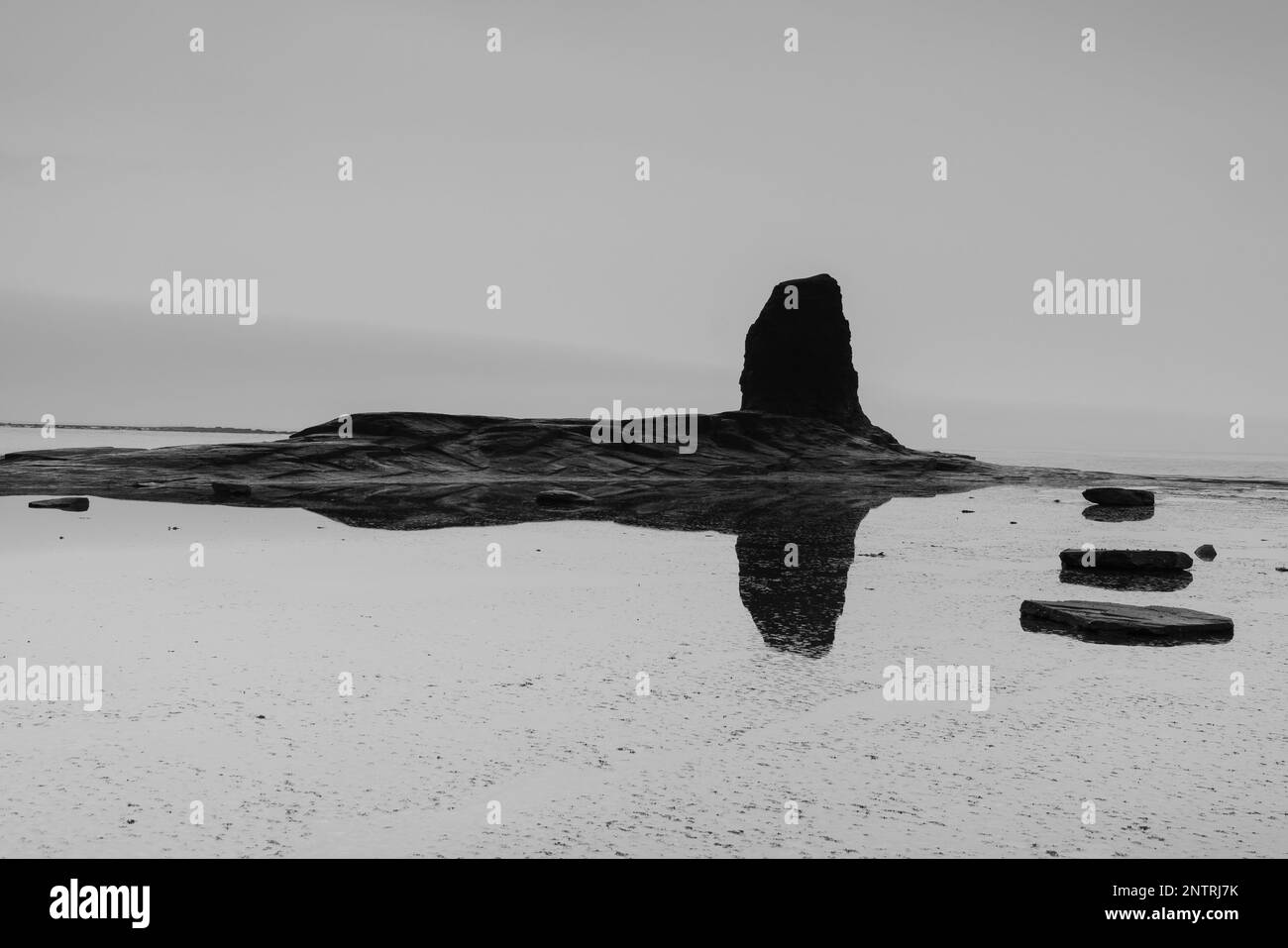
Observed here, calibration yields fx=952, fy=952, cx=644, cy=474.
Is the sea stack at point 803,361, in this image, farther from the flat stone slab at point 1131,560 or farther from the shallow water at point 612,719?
the shallow water at point 612,719

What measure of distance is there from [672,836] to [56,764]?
12.7 ft

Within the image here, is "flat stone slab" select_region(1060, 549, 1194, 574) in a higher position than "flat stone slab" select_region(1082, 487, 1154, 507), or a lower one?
Answer: lower

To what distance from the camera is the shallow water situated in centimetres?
501

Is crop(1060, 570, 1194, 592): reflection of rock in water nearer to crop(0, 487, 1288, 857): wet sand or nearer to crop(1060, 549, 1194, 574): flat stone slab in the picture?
crop(1060, 549, 1194, 574): flat stone slab

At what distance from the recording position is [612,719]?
7.06 meters

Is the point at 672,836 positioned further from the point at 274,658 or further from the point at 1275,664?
the point at 1275,664

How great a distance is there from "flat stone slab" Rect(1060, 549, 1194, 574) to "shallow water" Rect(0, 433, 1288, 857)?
58.9 inches

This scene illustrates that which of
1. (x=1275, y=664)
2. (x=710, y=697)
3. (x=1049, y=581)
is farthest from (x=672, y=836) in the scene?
(x=1049, y=581)

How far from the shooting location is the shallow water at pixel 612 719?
5008mm

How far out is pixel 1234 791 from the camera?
5605 mm

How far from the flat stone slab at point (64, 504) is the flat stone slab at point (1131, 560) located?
77.1ft

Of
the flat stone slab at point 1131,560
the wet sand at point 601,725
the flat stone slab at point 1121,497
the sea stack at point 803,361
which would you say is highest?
the sea stack at point 803,361

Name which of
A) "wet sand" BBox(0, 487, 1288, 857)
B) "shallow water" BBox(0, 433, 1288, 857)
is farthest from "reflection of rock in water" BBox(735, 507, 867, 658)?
"wet sand" BBox(0, 487, 1288, 857)

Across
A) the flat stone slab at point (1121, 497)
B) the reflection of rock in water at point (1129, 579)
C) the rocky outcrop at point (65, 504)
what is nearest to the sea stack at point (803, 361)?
the flat stone slab at point (1121, 497)
